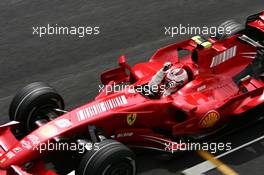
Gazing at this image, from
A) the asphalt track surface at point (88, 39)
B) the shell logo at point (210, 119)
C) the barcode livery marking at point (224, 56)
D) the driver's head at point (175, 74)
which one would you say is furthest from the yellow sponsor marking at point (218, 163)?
the barcode livery marking at point (224, 56)

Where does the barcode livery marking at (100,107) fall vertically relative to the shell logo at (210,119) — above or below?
above

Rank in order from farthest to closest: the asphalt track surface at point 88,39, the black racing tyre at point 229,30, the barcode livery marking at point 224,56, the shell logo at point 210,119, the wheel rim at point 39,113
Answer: the asphalt track surface at point 88,39
the black racing tyre at point 229,30
the barcode livery marking at point 224,56
the wheel rim at point 39,113
the shell logo at point 210,119

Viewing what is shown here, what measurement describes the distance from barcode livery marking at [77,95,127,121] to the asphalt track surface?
3.63 feet

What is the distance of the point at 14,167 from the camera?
8.01 metres

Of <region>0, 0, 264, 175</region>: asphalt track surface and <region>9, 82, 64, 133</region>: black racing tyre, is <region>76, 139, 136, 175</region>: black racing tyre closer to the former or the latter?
<region>0, 0, 264, 175</region>: asphalt track surface

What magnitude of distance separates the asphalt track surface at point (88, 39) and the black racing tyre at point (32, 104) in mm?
1270

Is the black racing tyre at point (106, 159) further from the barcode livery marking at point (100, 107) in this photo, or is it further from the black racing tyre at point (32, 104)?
the black racing tyre at point (32, 104)

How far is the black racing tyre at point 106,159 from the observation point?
7.79 m

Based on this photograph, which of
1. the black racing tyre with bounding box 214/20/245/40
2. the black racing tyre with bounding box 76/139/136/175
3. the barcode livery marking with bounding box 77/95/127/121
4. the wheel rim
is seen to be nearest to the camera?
the black racing tyre with bounding box 76/139/136/175

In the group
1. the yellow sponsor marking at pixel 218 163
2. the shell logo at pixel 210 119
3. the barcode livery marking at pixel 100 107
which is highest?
the barcode livery marking at pixel 100 107

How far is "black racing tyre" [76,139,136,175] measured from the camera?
7789mm

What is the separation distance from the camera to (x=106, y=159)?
7801 mm

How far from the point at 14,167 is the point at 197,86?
141 inches

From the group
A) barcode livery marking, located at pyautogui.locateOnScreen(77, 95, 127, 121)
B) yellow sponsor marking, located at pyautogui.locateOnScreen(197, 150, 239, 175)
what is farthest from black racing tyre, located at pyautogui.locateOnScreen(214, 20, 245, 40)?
barcode livery marking, located at pyautogui.locateOnScreen(77, 95, 127, 121)
